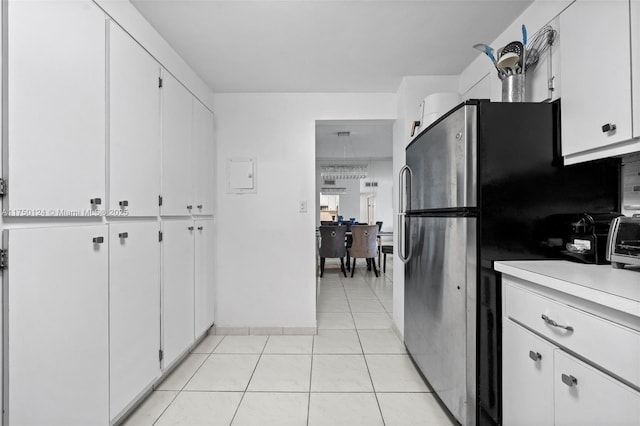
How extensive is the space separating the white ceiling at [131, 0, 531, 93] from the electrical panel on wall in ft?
2.42

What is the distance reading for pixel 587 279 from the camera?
3.34 feet

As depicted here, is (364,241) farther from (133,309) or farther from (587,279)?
(587,279)

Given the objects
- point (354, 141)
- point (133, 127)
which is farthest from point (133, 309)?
point (354, 141)

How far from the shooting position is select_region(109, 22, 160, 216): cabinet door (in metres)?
1.50

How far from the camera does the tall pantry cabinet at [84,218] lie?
1.02 metres

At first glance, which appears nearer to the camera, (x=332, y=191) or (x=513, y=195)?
(x=513, y=195)

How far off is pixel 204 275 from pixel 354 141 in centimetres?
432

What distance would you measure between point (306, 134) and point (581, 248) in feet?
7.60

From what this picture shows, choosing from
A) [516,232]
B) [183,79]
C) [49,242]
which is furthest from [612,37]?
[183,79]

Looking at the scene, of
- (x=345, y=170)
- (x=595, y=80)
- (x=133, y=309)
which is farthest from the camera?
(x=345, y=170)

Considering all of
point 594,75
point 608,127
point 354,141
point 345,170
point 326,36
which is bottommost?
point 608,127

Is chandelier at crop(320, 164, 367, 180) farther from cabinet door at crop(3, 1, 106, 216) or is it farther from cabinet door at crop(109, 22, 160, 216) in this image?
cabinet door at crop(3, 1, 106, 216)

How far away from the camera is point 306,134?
3.00 m

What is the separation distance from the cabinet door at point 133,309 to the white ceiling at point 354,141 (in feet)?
10.6
